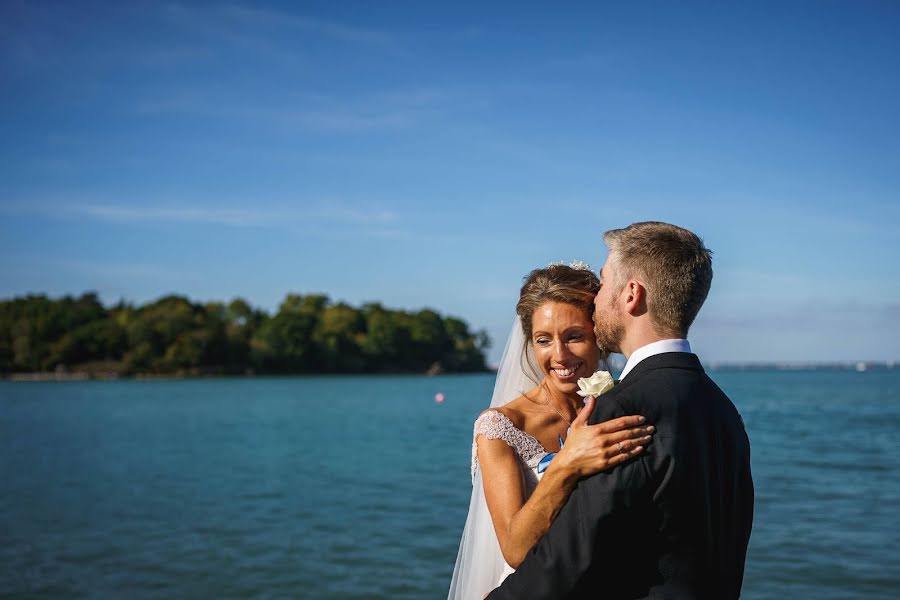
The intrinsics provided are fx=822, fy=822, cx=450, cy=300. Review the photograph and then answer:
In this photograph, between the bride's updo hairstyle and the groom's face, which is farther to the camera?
the bride's updo hairstyle

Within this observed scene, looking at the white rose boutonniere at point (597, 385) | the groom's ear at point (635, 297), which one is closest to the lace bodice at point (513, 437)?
the white rose boutonniere at point (597, 385)

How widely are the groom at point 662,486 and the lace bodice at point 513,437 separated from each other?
2.88ft

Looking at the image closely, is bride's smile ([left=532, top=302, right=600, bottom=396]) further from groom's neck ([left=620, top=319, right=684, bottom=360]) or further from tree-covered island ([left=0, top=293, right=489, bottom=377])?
tree-covered island ([left=0, top=293, right=489, bottom=377])

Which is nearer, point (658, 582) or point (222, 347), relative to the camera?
point (658, 582)

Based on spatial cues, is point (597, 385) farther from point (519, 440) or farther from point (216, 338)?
point (216, 338)

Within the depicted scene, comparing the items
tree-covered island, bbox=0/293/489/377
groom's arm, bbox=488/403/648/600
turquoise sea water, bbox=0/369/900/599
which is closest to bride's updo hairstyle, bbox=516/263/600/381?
groom's arm, bbox=488/403/648/600

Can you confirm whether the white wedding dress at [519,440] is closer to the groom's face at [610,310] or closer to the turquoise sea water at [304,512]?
the groom's face at [610,310]

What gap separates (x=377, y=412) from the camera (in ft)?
176

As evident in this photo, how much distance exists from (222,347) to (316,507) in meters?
107

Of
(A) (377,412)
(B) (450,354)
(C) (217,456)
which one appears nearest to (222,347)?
(B) (450,354)

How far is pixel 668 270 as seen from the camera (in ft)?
8.62

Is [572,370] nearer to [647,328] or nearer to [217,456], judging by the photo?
[647,328]

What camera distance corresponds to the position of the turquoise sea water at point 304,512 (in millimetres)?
11852

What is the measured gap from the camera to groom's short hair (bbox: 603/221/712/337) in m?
2.63
